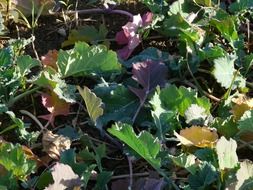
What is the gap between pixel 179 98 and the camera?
4.69 feet

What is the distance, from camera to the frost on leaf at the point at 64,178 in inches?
47.1

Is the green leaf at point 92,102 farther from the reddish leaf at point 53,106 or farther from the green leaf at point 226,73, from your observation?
the green leaf at point 226,73

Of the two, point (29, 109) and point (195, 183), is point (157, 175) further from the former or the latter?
point (29, 109)

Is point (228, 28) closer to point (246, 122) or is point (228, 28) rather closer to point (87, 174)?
point (246, 122)

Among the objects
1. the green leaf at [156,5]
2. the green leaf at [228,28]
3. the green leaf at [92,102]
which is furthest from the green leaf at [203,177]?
the green leaf at [156,5]

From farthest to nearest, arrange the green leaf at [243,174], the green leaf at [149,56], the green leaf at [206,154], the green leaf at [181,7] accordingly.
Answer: the green leaf at [181,7] < the green leaf at [149,56] < the green leaf at [206,154] < the green leaf at [243,174]

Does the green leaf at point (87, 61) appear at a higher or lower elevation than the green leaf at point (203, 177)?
higher

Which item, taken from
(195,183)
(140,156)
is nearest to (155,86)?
(140,156)

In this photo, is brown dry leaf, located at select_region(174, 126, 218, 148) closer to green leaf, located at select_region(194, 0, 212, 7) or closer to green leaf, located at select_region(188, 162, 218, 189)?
green leaf, located at select_region(188, 162, 218, 189)

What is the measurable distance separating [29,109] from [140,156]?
35 cm

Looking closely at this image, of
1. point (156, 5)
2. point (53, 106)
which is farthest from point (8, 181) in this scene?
point (156, 5)

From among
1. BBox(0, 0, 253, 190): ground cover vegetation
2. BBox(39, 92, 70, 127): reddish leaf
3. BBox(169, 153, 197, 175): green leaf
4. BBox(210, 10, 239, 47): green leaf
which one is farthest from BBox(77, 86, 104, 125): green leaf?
BBox(210, 10, 239, 47): green leaf

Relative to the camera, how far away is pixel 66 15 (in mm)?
1827

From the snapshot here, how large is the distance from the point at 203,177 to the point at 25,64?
54 cm
